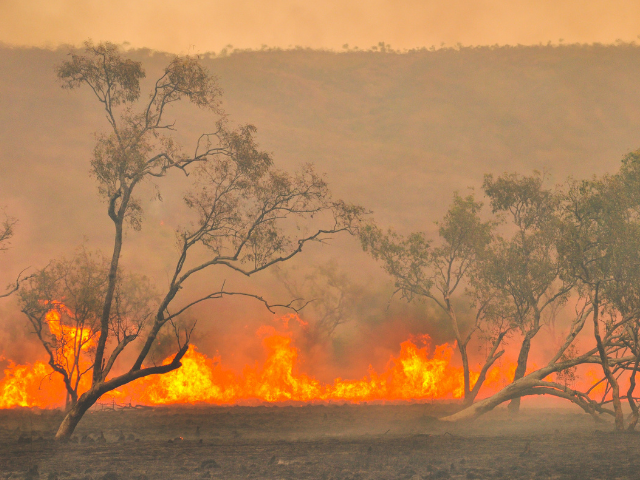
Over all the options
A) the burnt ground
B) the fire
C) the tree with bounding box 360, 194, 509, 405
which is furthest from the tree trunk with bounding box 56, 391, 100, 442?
the fire

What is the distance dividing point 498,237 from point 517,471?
31.1 metres

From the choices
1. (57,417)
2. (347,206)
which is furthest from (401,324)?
(347,206)

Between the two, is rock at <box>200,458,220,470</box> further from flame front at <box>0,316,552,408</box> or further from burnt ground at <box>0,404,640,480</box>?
flame front at <box>0,316,552,408</box>

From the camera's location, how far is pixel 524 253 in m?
43.6

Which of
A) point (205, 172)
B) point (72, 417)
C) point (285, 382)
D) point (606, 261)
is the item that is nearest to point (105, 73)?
point (205, 172)

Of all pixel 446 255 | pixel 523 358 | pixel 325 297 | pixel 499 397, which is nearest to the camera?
pixel 499 397

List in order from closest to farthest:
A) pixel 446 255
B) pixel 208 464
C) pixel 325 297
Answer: pixel 208 464, pixel 446 255, pixel 325 297

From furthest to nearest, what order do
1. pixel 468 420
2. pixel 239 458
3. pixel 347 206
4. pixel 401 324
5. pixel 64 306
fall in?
pixel 401 324
pixel 64 306
pixel 468 420
pixel 347 206
pixel 239 458

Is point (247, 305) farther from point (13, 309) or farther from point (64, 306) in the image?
point (64, 306)

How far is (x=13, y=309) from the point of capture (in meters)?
82.8

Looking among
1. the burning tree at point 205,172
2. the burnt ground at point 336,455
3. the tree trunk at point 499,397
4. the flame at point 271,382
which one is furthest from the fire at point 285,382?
the burning tree at point 205,172

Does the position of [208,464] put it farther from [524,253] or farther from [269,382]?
→ [269,382]

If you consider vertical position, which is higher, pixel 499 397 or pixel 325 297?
pixel 325 297

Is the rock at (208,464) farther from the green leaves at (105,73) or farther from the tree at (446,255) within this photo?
the tree at (446,255)
